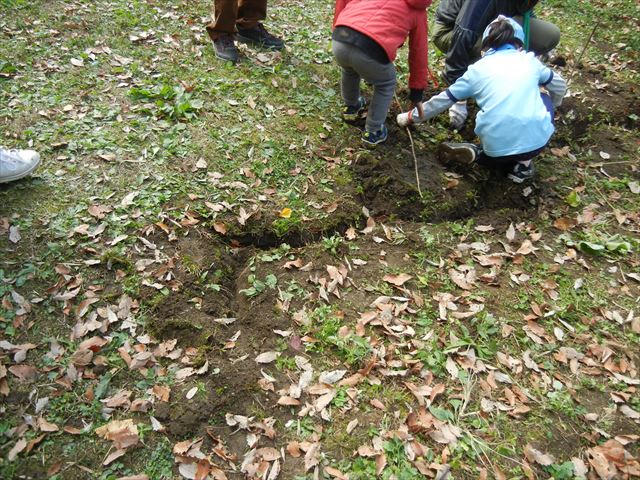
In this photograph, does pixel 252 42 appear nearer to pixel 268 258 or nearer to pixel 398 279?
pixel 268 258

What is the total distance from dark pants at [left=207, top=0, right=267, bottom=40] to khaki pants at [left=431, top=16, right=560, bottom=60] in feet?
7.44

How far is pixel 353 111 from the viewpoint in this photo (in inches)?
197

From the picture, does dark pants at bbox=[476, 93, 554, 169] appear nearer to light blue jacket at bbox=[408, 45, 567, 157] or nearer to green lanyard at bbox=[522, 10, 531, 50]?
light blue jacket at bbox=[408, 45, 567, 157]

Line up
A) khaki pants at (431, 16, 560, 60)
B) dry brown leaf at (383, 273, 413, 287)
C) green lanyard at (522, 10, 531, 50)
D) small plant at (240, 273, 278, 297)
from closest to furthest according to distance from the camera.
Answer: small plant at (240, 273, 278, 297) < dry brown leaf at (383, 273, 413, 287) < green lanyard at (522, 10, 531, 50) < khaki pants at (431, 16, 560, 60)

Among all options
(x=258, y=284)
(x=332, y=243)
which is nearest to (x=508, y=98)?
(x=332, y=243)

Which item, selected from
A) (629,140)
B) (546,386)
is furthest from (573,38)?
(546,386)

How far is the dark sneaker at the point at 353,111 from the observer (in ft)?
16.2

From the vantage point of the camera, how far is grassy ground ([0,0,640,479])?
2.77 meters

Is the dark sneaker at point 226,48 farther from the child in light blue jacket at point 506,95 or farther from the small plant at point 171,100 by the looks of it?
the child in light blue jacket at point 506,95

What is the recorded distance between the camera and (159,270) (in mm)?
3473

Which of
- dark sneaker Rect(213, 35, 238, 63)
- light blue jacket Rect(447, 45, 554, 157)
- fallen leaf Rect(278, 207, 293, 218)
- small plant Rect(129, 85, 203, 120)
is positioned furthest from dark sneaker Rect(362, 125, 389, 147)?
dark sneaker Rect(213, 35, 238, 63)

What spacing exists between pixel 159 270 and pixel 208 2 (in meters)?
5.10

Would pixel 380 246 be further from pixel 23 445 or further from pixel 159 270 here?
pixel 23 445

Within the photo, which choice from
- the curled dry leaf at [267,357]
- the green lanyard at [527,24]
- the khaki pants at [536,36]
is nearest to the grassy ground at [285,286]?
the curled dry leaf at [267,357]
